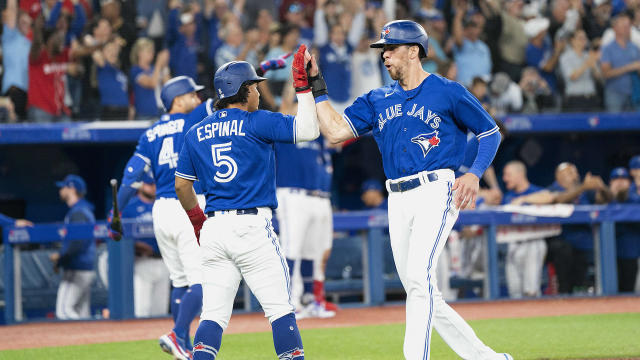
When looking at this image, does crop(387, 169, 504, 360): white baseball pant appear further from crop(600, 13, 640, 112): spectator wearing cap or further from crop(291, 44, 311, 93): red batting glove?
crop(600, 13, 640, 112): spectator wearing cap

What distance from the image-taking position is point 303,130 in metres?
4.77

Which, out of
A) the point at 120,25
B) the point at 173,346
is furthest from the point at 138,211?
the point at 173,346

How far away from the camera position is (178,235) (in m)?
6.59

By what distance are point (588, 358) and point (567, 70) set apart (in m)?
7.70

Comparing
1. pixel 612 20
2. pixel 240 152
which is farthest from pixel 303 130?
pixel 612 20

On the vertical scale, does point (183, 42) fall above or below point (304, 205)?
above

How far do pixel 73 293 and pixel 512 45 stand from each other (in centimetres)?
737

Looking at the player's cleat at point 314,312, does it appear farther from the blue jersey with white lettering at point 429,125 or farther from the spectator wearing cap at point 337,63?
the blue jersey with white lettering at point 429,125

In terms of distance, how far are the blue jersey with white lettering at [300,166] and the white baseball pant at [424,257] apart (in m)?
4.44

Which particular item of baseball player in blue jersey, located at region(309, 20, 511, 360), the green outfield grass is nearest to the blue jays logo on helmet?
baseball player in blue jersey, located at region(309, 20, 511, 360)

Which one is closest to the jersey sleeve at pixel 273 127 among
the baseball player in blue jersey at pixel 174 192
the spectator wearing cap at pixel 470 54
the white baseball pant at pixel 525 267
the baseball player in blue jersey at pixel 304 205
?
the baseball player in blue jersey at pixel 174 192

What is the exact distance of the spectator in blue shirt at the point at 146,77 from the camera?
40.0 feet

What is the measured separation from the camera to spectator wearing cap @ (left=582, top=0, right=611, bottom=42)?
14164 millimetres

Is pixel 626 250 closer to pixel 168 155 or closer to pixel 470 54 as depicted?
pixel 470 54
